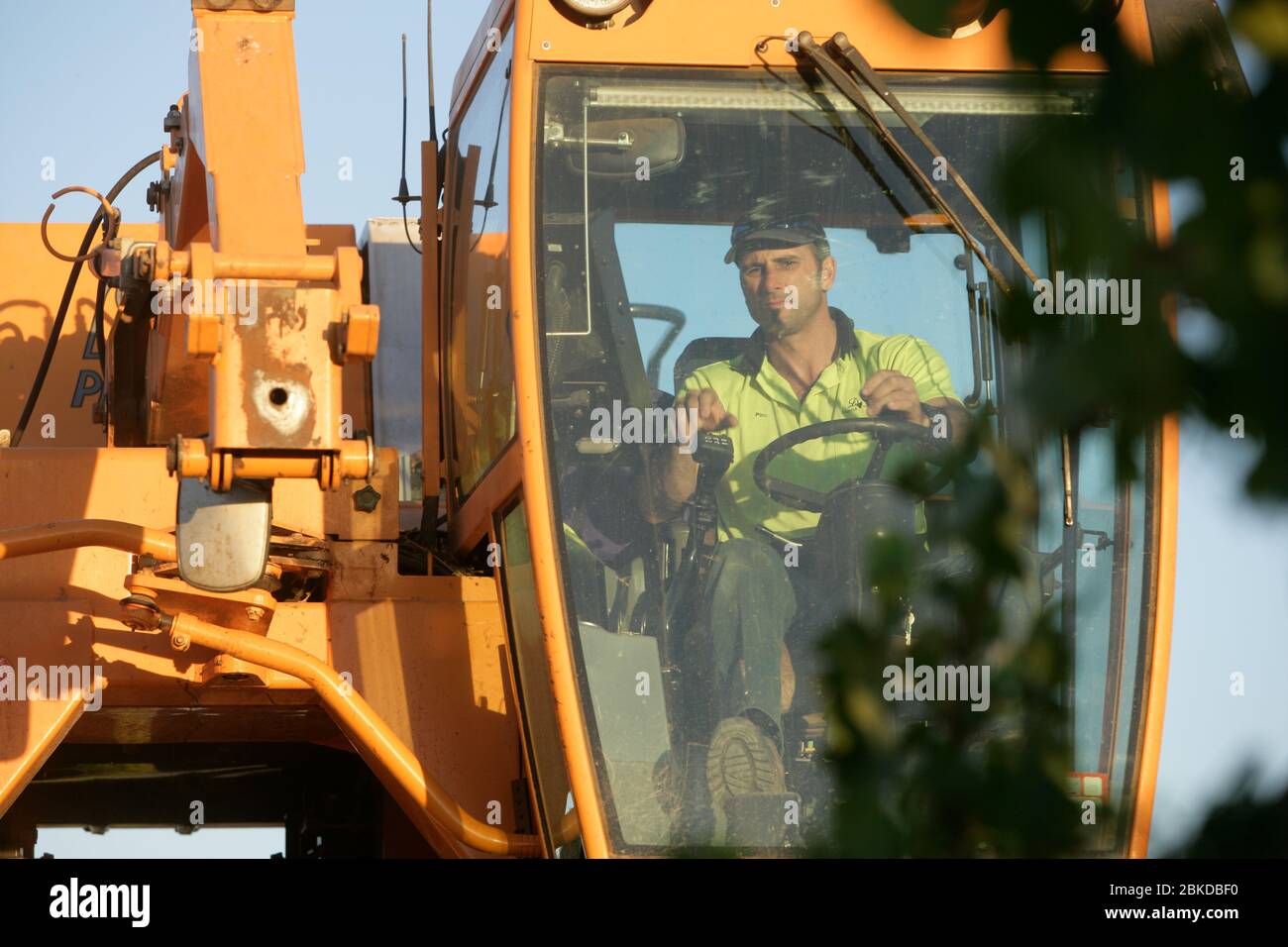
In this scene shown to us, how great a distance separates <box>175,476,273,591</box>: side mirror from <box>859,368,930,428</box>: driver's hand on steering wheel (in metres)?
1.32

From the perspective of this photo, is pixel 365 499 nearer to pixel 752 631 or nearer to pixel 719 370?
pixel 719 370

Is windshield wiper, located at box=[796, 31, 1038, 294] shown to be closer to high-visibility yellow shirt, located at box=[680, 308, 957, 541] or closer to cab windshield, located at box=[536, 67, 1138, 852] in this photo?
cab windshield, located at box=[536, 67, 1138, 852]

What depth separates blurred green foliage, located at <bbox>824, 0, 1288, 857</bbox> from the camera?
0.95 meters

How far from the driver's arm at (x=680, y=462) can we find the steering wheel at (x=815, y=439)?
0.11 metres

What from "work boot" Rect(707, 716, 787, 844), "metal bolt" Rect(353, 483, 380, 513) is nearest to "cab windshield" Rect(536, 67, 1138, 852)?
"work boot" Rect(707, 716, 787, 844)

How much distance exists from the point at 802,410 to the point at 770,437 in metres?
0.09

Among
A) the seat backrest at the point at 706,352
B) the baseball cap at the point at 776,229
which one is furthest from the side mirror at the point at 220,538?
the baseball cap at the point at 776,229

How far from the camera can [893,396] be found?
405cm

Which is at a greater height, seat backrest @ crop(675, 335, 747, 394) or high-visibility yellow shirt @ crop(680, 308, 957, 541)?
seat backrest @ crop(675, 335, 747, 394)

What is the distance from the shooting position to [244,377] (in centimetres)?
353

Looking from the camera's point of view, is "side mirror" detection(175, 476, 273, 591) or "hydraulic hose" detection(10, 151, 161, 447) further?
"hydraulic hose" detection(10, 151, 161, 447)

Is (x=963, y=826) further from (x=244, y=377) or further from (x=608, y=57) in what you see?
(x=608, y=57)

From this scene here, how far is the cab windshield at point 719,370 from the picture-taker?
3840 millimetres

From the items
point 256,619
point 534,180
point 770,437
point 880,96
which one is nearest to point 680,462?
point 770,437
